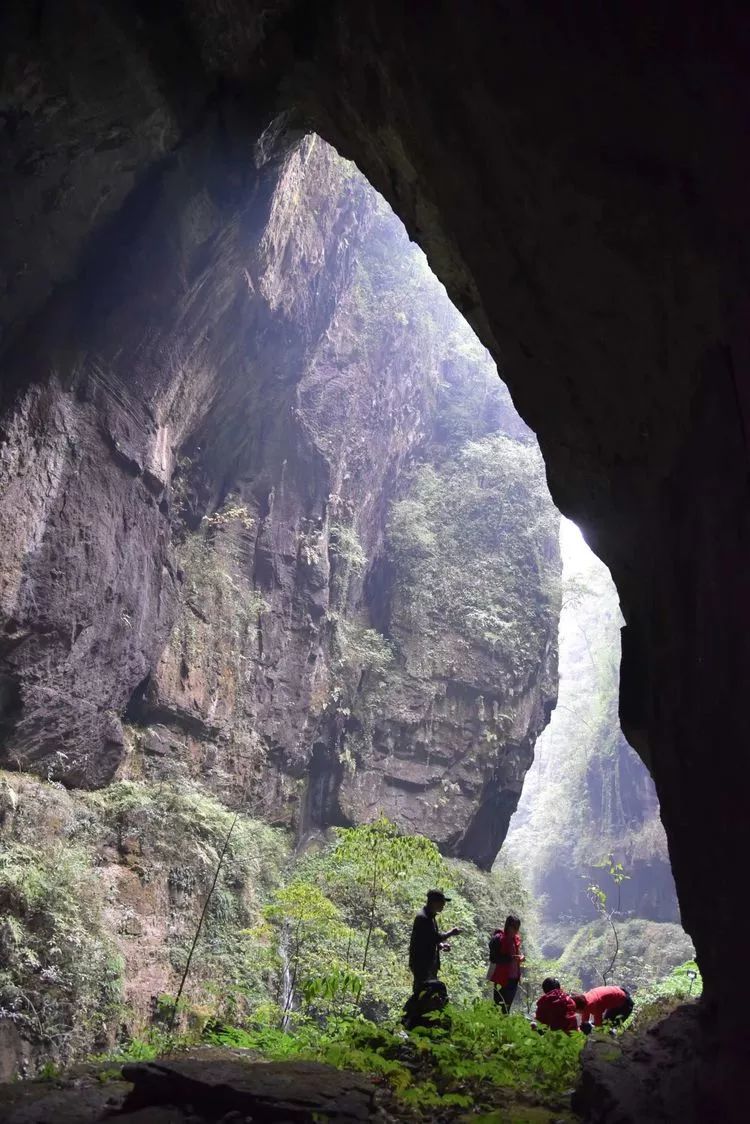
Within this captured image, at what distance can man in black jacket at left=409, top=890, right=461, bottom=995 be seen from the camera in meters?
5.57

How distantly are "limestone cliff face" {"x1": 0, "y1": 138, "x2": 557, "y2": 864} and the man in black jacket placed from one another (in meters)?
5.75

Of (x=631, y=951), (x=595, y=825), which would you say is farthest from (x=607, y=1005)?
(x=595, y=825)

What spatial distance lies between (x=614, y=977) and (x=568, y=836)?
15.6 m

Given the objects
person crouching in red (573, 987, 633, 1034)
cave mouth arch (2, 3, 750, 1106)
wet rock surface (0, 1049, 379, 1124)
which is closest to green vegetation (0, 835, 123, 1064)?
wet rock surface (0, 1049, 379, 1124)

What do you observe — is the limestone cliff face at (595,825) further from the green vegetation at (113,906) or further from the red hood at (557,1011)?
the red hood at (557,1011)

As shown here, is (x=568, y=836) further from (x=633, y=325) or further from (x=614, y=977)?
(x=633, y=325)

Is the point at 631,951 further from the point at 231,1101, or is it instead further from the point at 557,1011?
the point at 231,1101

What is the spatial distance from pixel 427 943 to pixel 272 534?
1167cm

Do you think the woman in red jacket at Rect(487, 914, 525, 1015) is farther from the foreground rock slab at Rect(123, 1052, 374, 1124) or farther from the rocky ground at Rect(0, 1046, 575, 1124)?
the foreground rock slab at Rect(123, 1052, 374, 1124)

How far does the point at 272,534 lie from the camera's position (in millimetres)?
16453

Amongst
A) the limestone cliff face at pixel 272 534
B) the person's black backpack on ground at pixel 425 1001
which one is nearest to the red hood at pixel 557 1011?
the person's black backpack on ground at pixel 425 1001

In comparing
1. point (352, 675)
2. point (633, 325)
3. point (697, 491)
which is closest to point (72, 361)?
point (633, 325)

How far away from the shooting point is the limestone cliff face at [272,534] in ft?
31.7

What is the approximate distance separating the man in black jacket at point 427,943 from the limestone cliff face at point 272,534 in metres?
5.75
